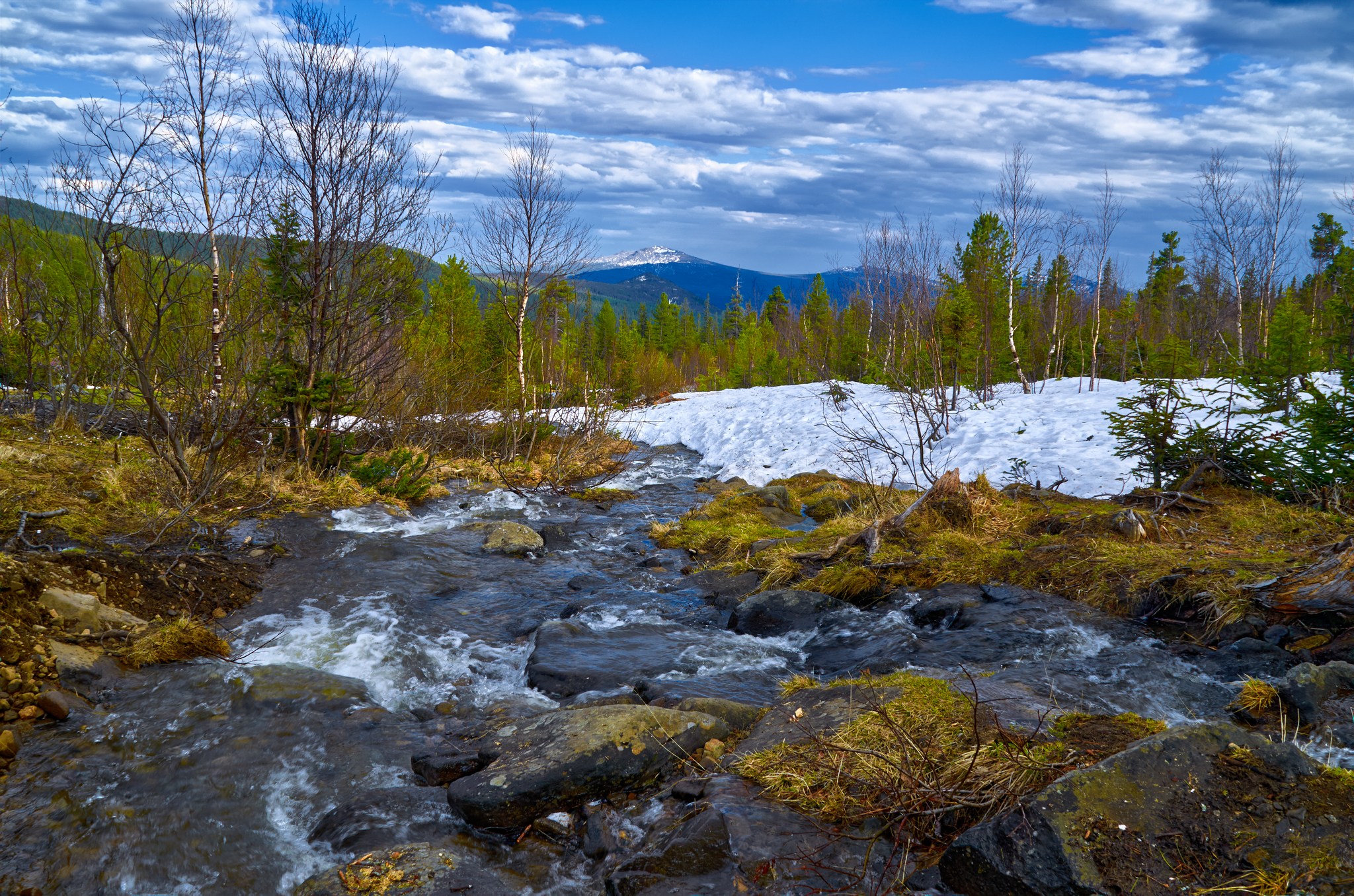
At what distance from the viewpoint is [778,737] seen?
4.00 meters

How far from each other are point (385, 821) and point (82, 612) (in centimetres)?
336

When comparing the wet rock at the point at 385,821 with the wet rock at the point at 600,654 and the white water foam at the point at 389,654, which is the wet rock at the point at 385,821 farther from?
the wet rock at the point at 600,654

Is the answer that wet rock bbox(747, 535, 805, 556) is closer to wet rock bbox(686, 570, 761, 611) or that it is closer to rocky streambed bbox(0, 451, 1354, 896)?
wet rock bbox(686, 570, 761, 611)

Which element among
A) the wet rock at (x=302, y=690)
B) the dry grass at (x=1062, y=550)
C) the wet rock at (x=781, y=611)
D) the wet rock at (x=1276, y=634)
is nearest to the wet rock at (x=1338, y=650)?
the wet rock at (x=1276, y=634)

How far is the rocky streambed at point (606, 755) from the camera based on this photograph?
2.65 meters

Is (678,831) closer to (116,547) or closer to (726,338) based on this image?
(116,547)

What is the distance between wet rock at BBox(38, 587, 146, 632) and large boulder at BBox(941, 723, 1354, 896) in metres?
5.98

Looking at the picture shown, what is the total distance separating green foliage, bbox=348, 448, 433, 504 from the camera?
464 inches

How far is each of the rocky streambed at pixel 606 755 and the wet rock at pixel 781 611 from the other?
0.03 metres

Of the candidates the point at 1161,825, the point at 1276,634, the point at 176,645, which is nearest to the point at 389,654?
the point at 176,645

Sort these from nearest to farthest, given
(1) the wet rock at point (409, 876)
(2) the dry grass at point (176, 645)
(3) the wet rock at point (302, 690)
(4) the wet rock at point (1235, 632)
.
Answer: (1) the wet rock at point (409, 876) → (3) the wet rock at point (302, 690) → (4) the wet rock at point (1235, 632) → (2) the dry grass at point (176, 645)

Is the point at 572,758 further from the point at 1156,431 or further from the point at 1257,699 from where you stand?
the point at 1156,431

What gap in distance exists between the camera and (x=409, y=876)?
321cm

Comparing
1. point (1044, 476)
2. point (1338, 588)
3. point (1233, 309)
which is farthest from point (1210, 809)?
point (1233, 309)
